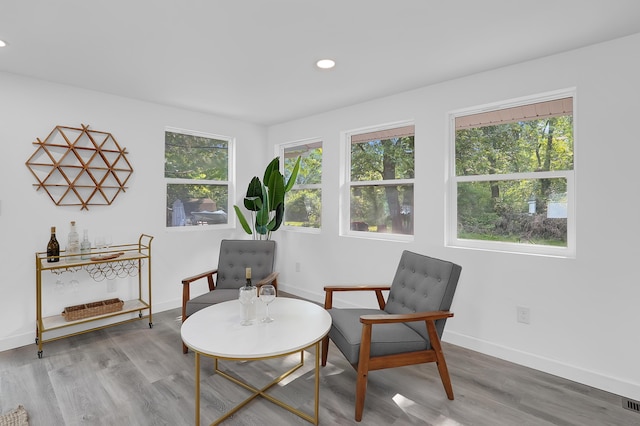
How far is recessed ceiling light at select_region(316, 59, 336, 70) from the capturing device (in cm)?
263

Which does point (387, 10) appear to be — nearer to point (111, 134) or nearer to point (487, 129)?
point (487, 129)

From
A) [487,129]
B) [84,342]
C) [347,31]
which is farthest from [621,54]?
[84,342]

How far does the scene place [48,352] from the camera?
A: 9.32 ft

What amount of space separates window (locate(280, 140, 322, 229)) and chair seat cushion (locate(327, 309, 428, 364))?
2.22 m

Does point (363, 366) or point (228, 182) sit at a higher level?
point (228, 182)

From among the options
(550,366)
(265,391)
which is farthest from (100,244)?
(550,366)

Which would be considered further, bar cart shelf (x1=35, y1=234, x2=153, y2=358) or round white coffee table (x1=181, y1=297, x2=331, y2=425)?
bar cart shelf (x1=35, y1=234, x2=153, y2=358)

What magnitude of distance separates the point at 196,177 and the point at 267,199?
0.95m

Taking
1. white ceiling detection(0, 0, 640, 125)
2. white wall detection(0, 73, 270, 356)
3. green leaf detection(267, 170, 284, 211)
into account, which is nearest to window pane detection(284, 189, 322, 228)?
green leaf detection(267, 170, 284, 211)

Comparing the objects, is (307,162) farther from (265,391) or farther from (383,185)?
(265,391)

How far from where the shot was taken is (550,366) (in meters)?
2.49

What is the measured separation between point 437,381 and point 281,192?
2.63 m

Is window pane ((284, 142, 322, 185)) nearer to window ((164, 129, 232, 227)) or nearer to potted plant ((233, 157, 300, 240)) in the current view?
potted plant ((233, 157, 300, 240))

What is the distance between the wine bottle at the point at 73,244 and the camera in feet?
9.93
